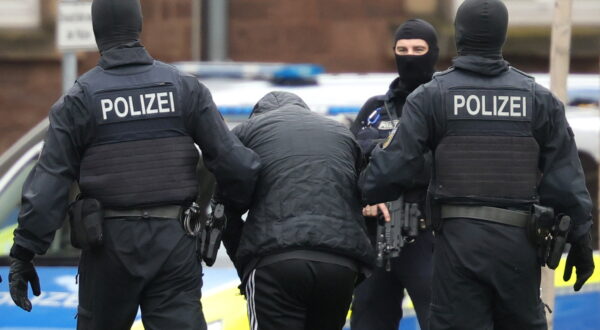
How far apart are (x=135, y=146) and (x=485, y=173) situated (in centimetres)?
131

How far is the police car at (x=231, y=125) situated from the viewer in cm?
605

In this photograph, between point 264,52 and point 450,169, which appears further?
point 264,52

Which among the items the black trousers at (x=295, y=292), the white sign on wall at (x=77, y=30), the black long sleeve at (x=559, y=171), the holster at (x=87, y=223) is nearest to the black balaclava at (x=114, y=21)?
the holster at (x=87, y=223)

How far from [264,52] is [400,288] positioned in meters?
8.00

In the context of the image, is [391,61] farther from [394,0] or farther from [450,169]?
[450,169]

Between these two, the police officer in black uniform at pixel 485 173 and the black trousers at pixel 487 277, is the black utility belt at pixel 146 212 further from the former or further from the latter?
the black trousers at pixel 487 277

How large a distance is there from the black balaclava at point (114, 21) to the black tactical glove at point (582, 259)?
1.90 m

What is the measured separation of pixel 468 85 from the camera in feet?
17.1

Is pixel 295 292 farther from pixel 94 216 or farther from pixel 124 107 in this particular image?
pixel 124 107

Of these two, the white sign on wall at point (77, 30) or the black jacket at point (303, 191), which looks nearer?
the black jacket at point (303, 191)

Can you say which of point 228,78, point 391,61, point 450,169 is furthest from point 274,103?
point 391,61

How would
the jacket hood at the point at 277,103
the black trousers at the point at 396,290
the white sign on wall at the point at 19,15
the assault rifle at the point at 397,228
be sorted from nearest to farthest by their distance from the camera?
the jacket hood at the point at 277,103 < the assault rifle at the point at 397,228 < the black trousers at the point at 396,290 < the white sign on wall at the point at 19,15

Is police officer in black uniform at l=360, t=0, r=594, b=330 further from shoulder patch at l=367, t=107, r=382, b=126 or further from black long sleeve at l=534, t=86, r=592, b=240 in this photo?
shoulder patch at l=367, t=107, r=382, b=126

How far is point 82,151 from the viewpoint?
5191mm
